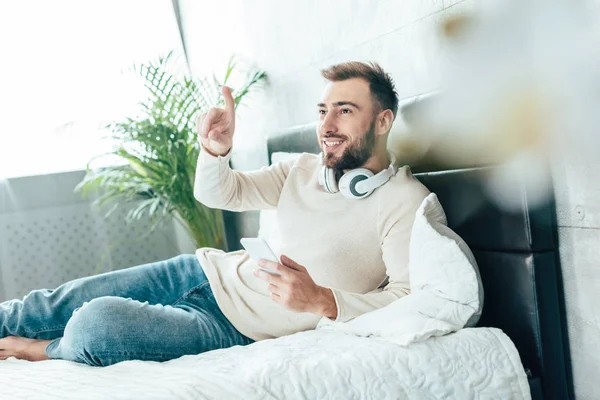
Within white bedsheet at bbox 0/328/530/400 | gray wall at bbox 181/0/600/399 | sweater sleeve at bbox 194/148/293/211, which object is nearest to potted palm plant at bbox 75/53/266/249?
gray wall at bbox 181/0/600/399

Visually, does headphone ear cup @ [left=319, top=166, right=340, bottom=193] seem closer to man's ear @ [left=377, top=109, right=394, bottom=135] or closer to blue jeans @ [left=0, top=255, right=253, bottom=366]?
man's ear @ [left=377, top=109, right=394, bottom=135]

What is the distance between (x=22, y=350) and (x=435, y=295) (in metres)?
1.04

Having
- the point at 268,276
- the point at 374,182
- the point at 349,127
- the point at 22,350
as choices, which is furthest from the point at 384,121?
the point at 22,350

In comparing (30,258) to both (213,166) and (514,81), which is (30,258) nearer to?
(213,166)

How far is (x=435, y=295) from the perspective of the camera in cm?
151

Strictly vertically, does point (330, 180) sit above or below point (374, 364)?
A: above

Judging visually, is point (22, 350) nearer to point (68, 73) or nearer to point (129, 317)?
point (129, 317)

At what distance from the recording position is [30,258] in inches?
134

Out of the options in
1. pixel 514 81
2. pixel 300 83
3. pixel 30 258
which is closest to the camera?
pixel 514 81

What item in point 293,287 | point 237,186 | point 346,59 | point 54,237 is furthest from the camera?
point 54,237

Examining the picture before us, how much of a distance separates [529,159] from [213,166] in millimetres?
874

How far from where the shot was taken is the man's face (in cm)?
184

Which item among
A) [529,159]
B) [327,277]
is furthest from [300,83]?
[529,159]

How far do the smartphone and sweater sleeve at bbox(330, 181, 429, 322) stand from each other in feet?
0.56
